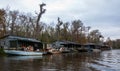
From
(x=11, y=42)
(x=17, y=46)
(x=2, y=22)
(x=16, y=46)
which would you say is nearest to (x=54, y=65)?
(x=16, y=46)

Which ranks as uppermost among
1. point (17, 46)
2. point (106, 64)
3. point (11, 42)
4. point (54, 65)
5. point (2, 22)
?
point (2, 22)

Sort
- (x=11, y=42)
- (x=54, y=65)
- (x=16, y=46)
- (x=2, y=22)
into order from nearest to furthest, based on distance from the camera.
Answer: (x=54, y=65)
(x=16, y=46)
(x=11, y=42)
(x=2, y=22)

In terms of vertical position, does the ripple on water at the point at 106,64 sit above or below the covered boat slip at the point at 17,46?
below

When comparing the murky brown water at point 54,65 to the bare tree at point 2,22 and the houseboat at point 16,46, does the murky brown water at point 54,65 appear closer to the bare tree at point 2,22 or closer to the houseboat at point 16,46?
the houseboat at point 16,46

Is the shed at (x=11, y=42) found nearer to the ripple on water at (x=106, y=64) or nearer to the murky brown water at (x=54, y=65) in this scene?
the murky brown water at (x=54, y=65)

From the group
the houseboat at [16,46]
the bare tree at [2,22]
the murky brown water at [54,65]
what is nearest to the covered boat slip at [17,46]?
the houseboat at [16,46]

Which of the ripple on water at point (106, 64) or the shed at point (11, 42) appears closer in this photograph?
the ripple on water at point (106, 64)

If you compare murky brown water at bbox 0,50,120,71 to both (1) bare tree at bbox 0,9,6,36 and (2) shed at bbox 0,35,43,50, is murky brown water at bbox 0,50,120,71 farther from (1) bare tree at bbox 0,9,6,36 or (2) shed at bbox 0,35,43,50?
(1) bare tree at bbox 0,9,6,36

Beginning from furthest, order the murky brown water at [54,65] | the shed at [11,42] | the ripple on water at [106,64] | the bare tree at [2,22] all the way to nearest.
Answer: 1. the bare tree at [2,22]
2. the shed at [11,42]
3. the ripple on water at [106,64]
4. the murky brown water at [54,65]

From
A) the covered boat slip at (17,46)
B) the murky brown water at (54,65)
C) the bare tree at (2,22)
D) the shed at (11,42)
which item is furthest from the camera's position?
the bare tree at (2,22)

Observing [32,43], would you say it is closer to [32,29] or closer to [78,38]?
[32,29]

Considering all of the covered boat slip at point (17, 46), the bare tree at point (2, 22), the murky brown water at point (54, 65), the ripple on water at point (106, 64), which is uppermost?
the bare tree at point (2, 22)

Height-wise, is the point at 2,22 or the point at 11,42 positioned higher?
the point at 2,22

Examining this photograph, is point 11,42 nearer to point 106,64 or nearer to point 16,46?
point 16,46
